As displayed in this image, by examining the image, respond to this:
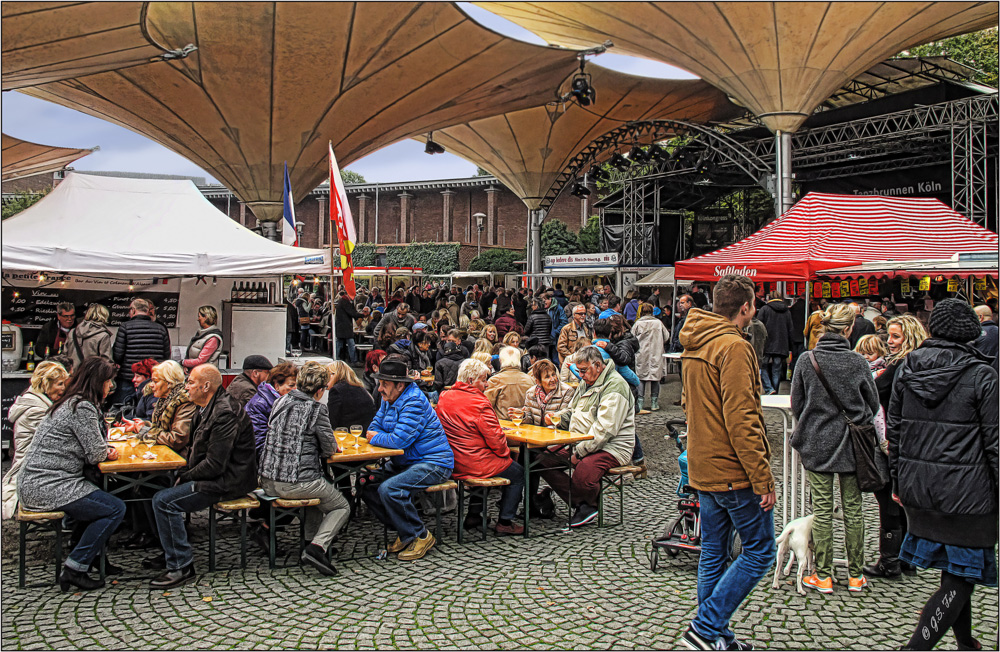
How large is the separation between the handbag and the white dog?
367mm

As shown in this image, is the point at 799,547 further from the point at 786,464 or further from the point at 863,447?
the point at 786,464

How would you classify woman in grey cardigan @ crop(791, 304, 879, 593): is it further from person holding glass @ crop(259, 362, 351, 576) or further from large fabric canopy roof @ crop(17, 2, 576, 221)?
large fabric canopy roof @ crop(17, 2, 576, 221)

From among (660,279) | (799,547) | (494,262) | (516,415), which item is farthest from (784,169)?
(494,262)

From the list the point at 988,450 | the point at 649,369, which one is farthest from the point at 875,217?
the point at 988,450

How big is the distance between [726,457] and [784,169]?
14.6 m

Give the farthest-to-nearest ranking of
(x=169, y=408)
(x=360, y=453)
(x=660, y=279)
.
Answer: (x=660, y=279) < (x=169, y=408) < (x=360, y=453)

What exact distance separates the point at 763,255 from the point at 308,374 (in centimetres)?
812

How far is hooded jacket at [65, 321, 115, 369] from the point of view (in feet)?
24.7

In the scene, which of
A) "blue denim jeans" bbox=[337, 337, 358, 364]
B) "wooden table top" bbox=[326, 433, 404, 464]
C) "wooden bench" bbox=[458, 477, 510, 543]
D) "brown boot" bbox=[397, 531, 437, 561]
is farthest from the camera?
"blue denim jeans" bbox=[337, 337, 358, 364]

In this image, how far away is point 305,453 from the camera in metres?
4.60

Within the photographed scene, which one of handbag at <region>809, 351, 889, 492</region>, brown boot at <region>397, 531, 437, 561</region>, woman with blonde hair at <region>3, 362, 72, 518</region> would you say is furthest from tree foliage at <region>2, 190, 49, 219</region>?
handbag at <region>809, 351, 889, 492</region>

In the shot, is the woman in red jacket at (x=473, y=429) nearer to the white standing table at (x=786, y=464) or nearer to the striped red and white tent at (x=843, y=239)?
the white standing table at (x=786, y=464)

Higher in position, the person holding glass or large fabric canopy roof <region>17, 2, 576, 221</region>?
large fabric canopy roof <region>17, 2, 576, 221</region>

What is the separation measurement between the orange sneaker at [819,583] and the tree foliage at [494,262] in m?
30.7
